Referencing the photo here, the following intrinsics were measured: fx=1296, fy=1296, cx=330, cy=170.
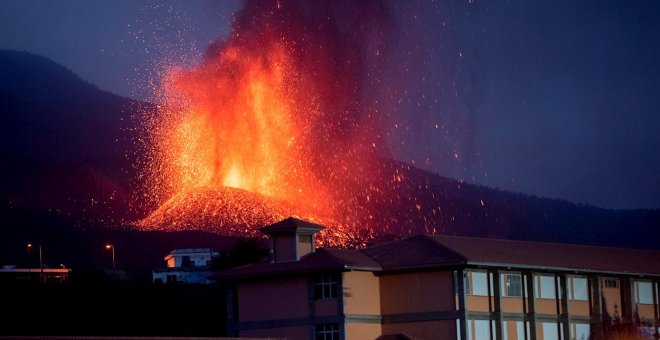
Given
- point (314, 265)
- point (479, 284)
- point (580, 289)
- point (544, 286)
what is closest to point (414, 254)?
point (479, 284)

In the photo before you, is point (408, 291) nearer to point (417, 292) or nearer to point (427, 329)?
point (417, 292)

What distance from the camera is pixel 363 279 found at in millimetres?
62844

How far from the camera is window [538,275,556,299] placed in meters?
66.6

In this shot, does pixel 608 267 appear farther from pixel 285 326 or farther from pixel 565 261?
pixel 285 326

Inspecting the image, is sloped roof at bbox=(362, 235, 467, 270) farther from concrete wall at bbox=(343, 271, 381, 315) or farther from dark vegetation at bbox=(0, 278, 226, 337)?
dark vegetation at bbox=(0, 278, 226, 337)

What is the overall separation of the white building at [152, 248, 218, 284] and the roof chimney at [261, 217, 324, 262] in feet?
154

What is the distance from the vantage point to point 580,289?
2729 inches

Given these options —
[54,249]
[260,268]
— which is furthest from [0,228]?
[260,268]

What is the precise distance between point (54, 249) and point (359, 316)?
345 ft

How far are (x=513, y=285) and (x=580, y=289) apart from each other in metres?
6.05

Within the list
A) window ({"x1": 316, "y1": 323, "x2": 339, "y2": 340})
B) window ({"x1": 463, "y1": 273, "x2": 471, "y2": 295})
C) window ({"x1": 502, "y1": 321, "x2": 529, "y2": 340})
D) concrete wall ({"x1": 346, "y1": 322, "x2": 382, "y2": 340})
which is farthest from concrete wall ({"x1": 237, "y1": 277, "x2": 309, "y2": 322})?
window ({"x1": 502, "y1": 321, "x2": 529, "y2": 340})

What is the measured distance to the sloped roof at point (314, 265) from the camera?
6091 centimetres

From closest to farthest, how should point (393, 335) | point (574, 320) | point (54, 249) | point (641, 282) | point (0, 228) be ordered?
point (393, 335), point (574, 320), point (641, 282), point (54, 249), point (0, 228)

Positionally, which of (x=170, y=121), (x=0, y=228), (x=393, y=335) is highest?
(x=170, y=121)
